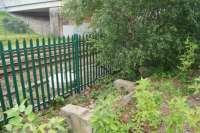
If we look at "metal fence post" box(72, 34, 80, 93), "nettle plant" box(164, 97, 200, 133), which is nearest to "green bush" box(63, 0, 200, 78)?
"metal fence post" box(72, 34, 80, 93)

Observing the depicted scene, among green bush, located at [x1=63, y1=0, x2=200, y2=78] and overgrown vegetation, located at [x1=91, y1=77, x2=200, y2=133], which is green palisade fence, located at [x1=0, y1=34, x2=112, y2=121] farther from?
overgrown vegetation, located at [x1=91, y1=77, x2=200, y2=133]

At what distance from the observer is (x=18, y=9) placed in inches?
882

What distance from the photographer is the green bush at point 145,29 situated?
5305mm

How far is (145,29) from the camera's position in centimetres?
552

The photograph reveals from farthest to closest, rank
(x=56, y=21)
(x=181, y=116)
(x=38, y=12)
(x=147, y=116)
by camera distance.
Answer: (x=38, y=12) < (x=56, y=21) < (x=147, y=116) < (x=181, y=116)

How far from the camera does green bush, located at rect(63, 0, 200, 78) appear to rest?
17.4 ft

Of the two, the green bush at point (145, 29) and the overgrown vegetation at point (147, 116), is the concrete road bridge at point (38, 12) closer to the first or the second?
the green bush at point (145, 29)

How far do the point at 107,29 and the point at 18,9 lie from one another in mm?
19391

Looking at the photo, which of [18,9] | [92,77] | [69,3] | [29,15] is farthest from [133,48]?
[29,15]

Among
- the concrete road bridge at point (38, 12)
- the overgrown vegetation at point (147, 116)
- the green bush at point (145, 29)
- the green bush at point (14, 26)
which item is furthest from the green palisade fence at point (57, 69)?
the green bush at point (14, 26)

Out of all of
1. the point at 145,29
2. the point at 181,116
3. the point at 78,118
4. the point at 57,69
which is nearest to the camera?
the point at 181,116

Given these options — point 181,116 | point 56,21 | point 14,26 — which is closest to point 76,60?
point 181,116

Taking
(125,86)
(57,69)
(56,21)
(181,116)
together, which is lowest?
(125,86)

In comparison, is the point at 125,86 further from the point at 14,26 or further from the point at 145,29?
the point at 14,26
